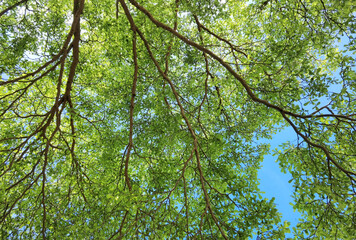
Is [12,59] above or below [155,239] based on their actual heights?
above

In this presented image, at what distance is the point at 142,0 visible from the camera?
6.97 m

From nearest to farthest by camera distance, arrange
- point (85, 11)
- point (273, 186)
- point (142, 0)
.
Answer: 1. point (142, 0)
2. point (85, 11)
3. point (273, 186)

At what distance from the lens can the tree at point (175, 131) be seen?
415cm

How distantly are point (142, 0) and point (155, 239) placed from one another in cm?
641

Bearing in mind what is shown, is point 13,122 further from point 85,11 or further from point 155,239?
point 155,239

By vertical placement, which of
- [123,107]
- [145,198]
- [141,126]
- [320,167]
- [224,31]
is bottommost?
[145,198]

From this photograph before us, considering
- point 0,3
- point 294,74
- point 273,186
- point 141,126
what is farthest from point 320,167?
point 273,186

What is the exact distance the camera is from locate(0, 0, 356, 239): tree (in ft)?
13.6

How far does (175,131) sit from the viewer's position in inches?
238

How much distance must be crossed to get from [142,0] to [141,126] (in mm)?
3797

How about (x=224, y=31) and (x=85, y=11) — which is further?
(x=224, y=31)

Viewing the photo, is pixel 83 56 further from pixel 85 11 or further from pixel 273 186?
pixel 273 186

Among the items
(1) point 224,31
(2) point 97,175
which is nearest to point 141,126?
(2) point 97,175

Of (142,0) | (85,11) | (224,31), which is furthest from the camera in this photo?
(224,31)
